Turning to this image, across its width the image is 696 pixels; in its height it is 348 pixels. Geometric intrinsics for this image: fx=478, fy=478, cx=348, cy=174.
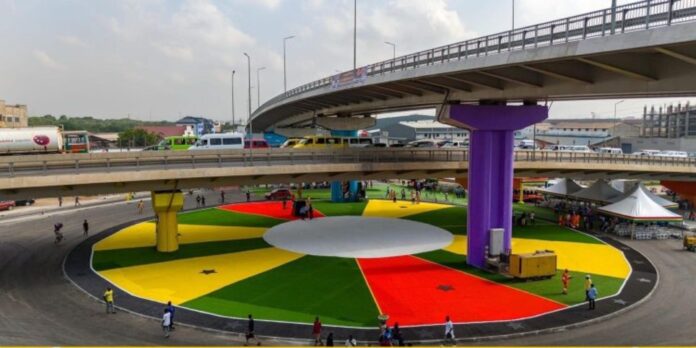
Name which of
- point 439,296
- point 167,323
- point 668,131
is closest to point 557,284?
point 439,296

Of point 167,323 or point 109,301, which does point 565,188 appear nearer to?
point 167,323

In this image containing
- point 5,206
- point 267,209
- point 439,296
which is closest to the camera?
point 439,296

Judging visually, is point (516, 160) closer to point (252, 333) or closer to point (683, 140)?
point (252, 333)

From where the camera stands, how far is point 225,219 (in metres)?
45.3

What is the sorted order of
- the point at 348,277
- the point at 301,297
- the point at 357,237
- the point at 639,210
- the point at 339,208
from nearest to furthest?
the point at 301,297 → the point at 348,277 → the point at 357,237 → the point at 639,210 → the point at 339,208

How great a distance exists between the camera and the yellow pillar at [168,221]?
103 ft

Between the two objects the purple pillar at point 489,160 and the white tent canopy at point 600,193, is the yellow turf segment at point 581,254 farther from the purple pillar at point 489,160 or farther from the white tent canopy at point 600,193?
the white tent canopy at point 600,193

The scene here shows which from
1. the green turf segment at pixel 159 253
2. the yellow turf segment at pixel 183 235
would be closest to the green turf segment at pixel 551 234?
the green turf segment at pixel 159 253

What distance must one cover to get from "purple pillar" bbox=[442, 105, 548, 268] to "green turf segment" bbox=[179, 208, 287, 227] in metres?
19.6

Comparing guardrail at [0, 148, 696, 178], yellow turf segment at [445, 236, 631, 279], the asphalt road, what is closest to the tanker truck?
the asphalt road

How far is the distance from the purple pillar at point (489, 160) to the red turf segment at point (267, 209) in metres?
20.1

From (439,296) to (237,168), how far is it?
567 inches

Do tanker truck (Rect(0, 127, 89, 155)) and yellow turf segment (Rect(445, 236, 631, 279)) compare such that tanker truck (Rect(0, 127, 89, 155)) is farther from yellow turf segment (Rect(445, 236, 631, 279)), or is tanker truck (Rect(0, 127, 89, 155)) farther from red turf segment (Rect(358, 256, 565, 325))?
yellow turf segment (Rect(445, 236, 631, 279))

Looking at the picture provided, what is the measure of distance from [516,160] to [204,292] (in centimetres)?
2783
